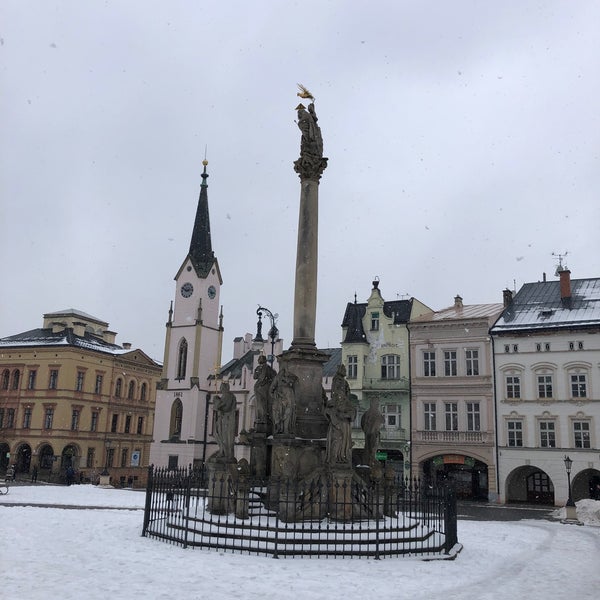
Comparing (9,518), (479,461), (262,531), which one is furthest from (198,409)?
(262,531)

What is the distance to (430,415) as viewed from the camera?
3969 cm

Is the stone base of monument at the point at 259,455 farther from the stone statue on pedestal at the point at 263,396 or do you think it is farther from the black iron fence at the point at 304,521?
the black iron fence at the point at 304,521

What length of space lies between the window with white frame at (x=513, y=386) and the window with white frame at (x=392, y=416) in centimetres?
698

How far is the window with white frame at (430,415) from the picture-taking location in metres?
39.5

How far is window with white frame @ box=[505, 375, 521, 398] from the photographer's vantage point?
1465 inches

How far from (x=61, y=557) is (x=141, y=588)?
309cm

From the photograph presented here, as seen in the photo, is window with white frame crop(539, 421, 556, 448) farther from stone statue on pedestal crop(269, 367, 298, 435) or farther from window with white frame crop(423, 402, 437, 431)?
stone statue on pedestal crop(269, 367, 298, 435)

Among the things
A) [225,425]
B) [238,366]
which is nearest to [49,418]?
[238,366]

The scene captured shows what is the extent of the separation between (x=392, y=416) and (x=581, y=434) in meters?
11.1

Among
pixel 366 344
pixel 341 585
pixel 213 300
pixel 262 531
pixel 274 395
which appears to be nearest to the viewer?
pixel 341 585

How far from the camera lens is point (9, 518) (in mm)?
17531

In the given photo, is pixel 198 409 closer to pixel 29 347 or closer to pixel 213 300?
pixel 213 300

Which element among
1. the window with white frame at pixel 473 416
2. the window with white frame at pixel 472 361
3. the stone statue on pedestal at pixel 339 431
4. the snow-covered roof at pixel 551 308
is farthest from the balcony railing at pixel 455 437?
the stone statue on pedestal at pixel 339 431

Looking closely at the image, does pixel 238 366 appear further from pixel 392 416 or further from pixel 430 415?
pixel 430 415
